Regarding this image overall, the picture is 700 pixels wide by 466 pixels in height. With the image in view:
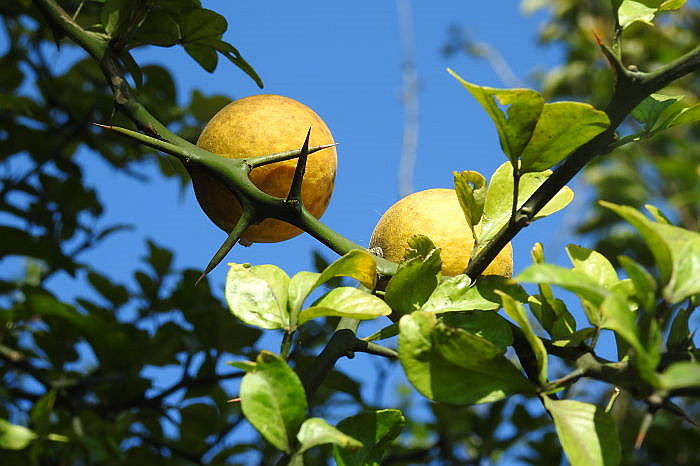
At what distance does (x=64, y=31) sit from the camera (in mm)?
874

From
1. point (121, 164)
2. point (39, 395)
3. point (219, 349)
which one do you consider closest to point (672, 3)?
point (219, 349)

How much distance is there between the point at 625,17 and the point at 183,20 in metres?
0.50

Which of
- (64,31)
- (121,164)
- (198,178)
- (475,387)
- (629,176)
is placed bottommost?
(475,387)

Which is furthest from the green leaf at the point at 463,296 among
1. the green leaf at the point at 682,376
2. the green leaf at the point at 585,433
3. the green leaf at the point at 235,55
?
the green leaf at the point at 235,55

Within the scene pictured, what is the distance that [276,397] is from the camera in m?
0.52

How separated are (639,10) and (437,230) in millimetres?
303

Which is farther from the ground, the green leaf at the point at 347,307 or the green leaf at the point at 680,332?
the green leaf at the point at 347,307

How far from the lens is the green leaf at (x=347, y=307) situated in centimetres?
56

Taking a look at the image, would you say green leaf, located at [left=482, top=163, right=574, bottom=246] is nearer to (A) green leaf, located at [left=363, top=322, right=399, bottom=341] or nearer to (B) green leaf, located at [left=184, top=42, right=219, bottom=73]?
(A) green leaf, located at [left=363, top=322, right=399, bottom=341]

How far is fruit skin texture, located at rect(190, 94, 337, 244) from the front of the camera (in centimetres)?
86

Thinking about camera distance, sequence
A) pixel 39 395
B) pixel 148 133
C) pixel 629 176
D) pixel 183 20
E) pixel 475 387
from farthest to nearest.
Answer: pixel 629 176
pixel 39 395
pixel 183 20
pixel 148 133
pixel 475 387

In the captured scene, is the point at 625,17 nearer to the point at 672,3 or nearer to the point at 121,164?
the point at 672,3

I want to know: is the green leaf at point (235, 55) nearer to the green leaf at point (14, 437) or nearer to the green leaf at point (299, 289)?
the green leaf at point (299, 289)

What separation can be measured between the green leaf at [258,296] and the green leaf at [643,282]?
24cm
